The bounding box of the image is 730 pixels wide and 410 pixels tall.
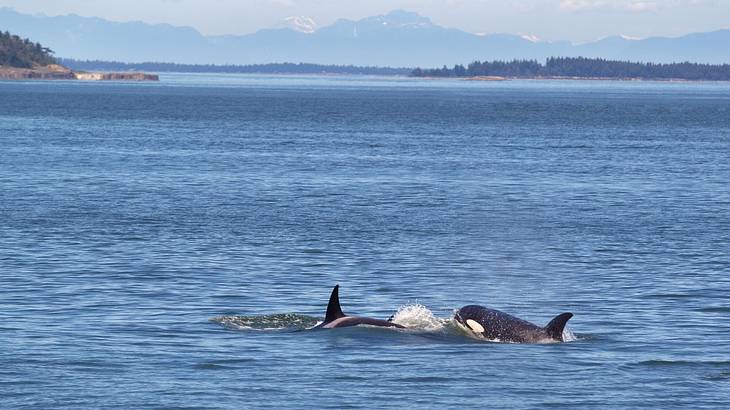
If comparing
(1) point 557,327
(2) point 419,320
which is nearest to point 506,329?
(1) point 557,327

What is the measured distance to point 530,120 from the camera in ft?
443

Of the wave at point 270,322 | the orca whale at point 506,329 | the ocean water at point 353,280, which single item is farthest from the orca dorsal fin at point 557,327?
the wave at point 270,322

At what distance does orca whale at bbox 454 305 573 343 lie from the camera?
22.3 m

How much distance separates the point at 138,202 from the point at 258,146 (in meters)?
37.6

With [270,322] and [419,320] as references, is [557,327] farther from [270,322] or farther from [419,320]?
[270,322]

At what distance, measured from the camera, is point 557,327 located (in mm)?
22094

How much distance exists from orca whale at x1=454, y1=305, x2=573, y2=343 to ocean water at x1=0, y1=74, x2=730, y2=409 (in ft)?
1.02

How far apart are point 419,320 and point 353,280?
17.6 feet

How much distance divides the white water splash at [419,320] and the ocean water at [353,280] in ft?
0.17

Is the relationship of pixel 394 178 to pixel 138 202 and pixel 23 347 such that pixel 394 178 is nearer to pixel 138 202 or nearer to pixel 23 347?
pixel 138 202

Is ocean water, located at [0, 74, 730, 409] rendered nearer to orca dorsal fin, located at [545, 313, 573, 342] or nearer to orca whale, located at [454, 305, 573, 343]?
orca dorsal fin, located at [545, 313, 573, 342]

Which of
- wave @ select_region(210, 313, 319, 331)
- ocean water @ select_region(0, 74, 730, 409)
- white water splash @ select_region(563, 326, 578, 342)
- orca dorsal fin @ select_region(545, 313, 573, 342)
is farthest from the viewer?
wave @ select_region(210, 313, 319, 331)

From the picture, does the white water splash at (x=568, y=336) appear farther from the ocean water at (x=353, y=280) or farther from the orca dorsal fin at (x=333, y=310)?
the orca dorsal fin at (x=333, y=310)

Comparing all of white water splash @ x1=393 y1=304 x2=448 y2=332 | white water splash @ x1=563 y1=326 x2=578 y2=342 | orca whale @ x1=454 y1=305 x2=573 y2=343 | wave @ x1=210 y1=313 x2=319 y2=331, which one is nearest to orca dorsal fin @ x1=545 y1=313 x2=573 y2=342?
orca whale @ x1=454 y1=305 x2=573 y2=343
